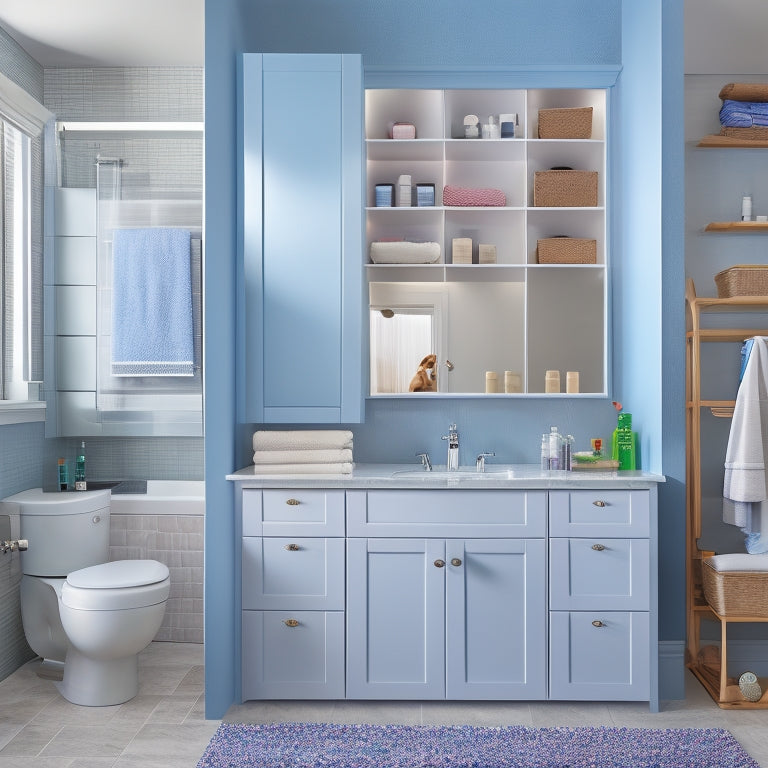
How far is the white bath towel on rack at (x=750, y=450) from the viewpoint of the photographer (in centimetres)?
290

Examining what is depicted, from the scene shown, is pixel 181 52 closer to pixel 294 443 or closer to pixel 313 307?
pixel 313 307

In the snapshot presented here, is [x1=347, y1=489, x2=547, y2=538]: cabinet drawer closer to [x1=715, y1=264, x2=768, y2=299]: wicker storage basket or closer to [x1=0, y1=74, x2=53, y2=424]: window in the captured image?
[x1=715, y1=264, x2=768, y2=299]: wicker storage basket

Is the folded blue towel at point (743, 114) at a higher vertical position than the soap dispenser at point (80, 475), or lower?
higher

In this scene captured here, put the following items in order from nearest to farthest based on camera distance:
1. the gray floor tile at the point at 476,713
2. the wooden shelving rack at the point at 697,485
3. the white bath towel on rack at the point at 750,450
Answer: the gray floor tile at the point at 476,713, the white bath towel on rack at the point at 750,450, the wooden shelving rack at the point at 697,485

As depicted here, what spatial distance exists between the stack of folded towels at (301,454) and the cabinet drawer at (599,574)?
83cm

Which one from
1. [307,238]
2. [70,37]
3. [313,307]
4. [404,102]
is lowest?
[313,307]

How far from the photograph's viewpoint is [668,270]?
9.34ft

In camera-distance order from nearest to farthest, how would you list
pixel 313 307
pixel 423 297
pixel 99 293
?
pixel 313 307, pixel 423 297, pixel 99 293

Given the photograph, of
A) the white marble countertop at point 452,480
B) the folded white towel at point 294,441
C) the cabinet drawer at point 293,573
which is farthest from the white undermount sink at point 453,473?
the cabinet drawer at point 293,573

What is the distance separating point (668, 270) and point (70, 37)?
104 inches

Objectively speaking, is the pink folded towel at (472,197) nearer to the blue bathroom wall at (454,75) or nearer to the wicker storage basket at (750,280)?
the blue bathroom wall at (454,75)

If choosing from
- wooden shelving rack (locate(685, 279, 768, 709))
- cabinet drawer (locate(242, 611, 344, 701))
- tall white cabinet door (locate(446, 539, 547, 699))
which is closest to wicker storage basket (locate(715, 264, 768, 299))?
wooden shelving rack (locate(685, 279, 768, 709))

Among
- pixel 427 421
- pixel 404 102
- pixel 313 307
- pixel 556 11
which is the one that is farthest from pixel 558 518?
pixel 556 11

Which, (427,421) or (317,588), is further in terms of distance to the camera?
(427,421)
